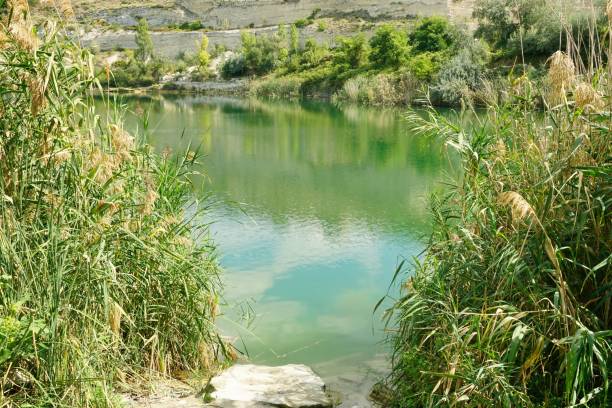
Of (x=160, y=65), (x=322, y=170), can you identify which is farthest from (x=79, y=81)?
(x=160, y=65)

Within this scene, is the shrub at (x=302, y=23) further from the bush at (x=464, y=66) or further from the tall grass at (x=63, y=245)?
the tall grass at (x=63, y=245)

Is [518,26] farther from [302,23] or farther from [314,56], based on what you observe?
[302,23]

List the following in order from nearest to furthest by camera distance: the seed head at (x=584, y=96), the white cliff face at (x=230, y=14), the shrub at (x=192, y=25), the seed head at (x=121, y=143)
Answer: the seed head at (x=584, y=96), the seed head at (x=121, y=143), the white cliff face at (x=230, y=14), the shrub at (x=192, y=25)

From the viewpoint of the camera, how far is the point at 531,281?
2.63 m

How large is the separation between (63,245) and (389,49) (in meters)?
29.1

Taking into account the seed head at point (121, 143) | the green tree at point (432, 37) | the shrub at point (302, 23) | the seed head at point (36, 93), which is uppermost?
the shrub at point (302, 23)

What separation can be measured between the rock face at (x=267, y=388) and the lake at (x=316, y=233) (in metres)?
0.26

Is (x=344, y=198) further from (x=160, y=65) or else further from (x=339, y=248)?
(x=160, y=65)

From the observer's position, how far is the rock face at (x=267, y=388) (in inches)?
127

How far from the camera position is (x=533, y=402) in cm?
261

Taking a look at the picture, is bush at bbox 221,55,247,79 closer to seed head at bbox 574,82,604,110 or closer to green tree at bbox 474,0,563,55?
green tree at bbox 474,0,563,55

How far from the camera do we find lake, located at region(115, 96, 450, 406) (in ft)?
14.9

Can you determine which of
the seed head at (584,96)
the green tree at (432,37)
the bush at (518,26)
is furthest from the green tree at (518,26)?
the seed head at (584,96)

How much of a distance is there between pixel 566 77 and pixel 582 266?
96 centimetres
